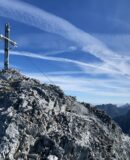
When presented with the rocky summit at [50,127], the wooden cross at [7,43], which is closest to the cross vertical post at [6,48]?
the wooden cross at [7,43]

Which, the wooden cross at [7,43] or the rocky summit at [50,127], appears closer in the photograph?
the rocky summit at [50,127]

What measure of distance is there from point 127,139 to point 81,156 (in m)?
21.9

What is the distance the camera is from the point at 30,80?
7925 cm

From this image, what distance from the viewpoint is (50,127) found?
6419 centimetres

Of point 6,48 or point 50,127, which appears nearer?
point 50,127

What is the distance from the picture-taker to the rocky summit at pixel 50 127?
58.2 metres

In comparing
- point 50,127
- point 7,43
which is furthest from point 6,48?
point 50,127

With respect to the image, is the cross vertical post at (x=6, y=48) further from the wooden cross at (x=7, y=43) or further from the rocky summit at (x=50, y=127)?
the rocky summit at (x=50, y=127)

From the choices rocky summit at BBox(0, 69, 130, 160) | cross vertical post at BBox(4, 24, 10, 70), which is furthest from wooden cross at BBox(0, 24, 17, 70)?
rocky summit at BBox(0, 69, 130, 160)

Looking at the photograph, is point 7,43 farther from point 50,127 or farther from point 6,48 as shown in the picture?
point 50,127

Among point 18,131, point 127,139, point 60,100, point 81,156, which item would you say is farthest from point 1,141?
point 127,139

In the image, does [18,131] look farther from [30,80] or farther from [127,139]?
[127,139]

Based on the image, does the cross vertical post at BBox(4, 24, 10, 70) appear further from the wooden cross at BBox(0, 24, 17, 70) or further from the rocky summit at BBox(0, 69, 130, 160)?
the rocky summit at BBox(0, 69, 130, 160)

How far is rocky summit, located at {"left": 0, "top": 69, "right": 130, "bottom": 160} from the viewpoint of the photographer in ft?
191
